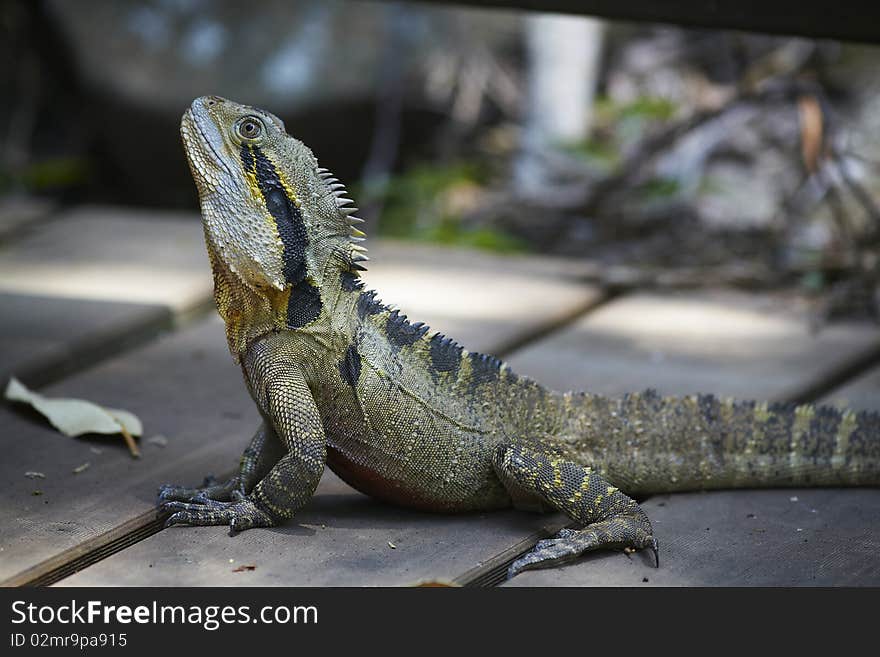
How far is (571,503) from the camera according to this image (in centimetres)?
414

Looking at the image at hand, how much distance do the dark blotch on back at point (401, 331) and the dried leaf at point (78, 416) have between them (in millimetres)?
1234

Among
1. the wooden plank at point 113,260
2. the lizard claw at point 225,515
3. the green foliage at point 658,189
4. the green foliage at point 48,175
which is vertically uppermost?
the green foliage at point 48,175

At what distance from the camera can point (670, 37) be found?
12.1 m

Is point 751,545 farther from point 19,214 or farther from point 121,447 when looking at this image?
point 19,214

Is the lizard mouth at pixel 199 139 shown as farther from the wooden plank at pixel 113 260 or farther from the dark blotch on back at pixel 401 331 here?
the wooden plank at pixel 113 260

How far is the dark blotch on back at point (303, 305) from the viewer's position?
4.25 meters

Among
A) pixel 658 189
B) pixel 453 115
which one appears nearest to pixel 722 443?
pixel 658 189

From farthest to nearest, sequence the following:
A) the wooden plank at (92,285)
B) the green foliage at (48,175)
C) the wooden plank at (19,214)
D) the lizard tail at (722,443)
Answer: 1. the green foliage at (48,175)
2. the wooden plank at (19,214)
3. the wooden plank at (92,285)
4. the lizard tail at (722,443)

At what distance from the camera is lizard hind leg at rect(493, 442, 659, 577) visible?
3934mm

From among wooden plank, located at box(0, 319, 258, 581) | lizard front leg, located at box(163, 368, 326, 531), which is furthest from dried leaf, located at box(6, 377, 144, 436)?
lizard front leg, located at box(163, 368, 326, 531)

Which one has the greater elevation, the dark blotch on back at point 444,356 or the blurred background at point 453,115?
the blurred background at point 453,115

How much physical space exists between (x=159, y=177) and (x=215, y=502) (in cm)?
686

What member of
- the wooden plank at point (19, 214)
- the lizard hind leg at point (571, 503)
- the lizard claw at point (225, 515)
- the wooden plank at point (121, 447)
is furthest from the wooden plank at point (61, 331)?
the lizard hind leg at point (571, 503)
